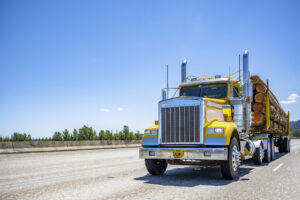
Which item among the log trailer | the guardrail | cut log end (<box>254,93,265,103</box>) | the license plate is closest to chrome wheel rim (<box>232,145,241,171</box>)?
the log trailer

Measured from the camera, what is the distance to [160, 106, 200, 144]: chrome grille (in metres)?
8.05

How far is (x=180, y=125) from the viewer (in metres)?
8.27

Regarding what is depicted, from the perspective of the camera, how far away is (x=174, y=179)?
8.27 metres

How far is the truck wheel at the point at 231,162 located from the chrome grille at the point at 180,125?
89 cm

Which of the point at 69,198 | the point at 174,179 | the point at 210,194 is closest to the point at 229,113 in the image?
the point at 174,179

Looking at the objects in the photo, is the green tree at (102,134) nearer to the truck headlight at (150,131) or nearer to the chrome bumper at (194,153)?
the truck headlight at (150,131)

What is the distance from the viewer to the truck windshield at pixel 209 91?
998cm

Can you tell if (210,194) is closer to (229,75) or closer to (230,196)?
(230,196)

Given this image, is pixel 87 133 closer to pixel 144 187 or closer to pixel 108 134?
pixel 108 134

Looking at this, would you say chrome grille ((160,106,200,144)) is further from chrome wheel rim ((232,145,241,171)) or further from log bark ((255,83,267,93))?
log bark ((255,83,267,93))

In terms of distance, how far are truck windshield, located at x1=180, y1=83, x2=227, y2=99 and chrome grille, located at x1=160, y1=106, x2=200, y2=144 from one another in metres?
2.08

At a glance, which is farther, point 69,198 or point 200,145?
point 200,145

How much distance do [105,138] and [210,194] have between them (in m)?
25.5

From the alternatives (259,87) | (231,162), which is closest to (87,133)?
(259,87)
